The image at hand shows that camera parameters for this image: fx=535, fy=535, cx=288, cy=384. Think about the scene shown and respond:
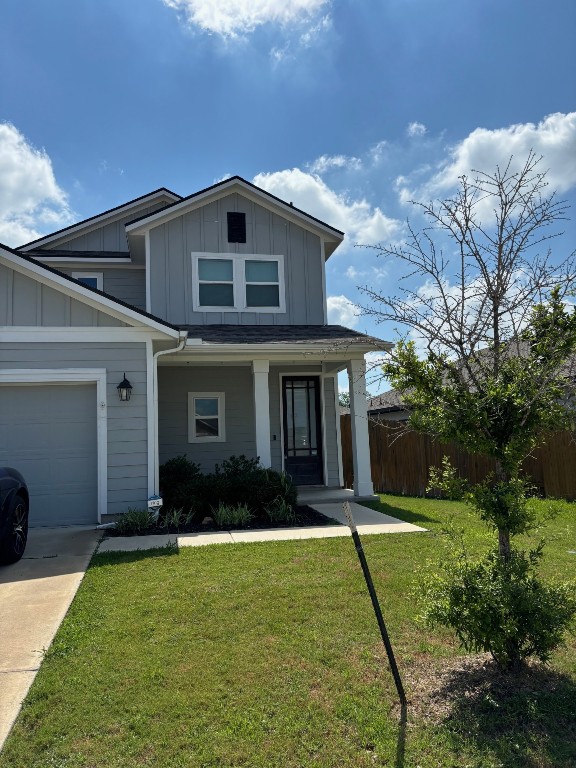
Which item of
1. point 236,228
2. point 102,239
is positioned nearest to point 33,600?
point 236,228

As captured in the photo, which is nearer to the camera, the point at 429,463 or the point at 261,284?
the point at 261,284

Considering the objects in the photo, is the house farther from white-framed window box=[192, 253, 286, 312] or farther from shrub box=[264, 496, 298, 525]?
shrub box=[264, 496, 298, 525]

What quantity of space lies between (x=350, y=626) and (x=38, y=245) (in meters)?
12.6

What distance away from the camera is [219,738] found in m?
2.77

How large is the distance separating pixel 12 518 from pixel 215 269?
7.27 metres

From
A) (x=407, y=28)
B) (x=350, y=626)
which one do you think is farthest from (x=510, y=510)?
(x=407, y=28)

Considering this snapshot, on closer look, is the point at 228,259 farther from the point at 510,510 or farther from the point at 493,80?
the point at 510,510

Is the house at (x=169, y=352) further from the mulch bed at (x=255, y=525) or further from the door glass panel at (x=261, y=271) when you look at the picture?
the mulch bed at (x=255, y=525)

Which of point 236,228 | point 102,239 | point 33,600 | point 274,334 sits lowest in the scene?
point 33,600

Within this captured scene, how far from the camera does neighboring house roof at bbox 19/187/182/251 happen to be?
13352 mm

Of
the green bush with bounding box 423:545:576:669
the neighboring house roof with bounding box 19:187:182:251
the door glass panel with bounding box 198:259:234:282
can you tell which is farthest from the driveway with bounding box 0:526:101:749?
the neighboring house roof with bounding box 19:187:182:251

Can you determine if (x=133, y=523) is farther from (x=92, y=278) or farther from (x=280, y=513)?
(x=92, y=278)

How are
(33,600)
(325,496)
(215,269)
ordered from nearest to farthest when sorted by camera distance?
(33,600) → (325,496) → (215,269)

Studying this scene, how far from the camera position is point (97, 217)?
13.8 metres
